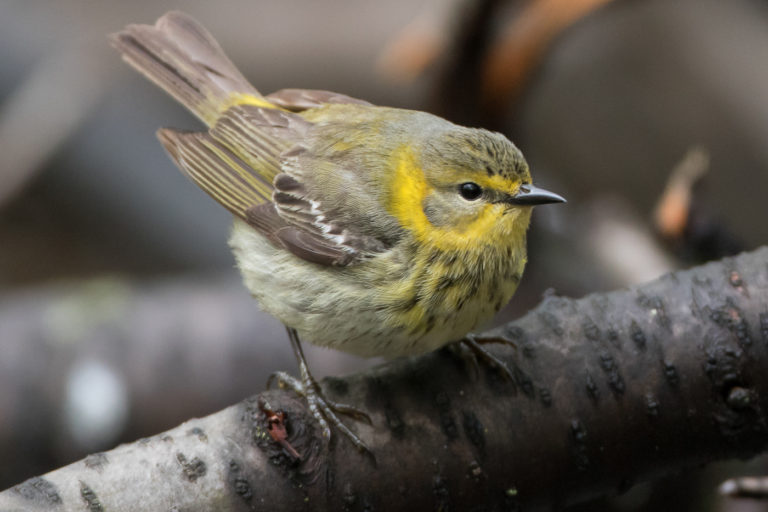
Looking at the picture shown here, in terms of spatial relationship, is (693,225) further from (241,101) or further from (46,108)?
(46,108)

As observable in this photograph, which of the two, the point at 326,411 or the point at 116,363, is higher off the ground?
the point at 326,411

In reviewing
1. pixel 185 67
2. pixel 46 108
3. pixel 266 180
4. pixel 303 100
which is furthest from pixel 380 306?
pixel 46 108

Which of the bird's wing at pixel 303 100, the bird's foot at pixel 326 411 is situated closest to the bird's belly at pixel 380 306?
→ the bird's foot at pixel 326 411

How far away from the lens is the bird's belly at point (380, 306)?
2.90 meters

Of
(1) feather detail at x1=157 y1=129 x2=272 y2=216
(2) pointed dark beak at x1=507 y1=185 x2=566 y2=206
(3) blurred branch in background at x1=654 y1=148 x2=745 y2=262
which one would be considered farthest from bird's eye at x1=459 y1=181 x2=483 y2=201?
(3) blurred branch in background at x1=654 y1=148 x2=745 y2=262

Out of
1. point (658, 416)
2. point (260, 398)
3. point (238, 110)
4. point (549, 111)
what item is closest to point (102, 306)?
point (238, 110)

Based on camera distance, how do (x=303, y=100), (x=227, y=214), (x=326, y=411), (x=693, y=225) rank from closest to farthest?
(x=326, y=411), (x=303, y=100), (x=693, y=225), (x=227, y=214)

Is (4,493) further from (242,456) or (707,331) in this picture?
(707,331)

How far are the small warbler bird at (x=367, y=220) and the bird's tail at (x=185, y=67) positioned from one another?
287 millimetres

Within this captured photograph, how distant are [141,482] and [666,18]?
6.51 meters

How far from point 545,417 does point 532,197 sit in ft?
2.44

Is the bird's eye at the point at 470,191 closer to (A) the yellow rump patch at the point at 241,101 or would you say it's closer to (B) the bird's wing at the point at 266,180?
(B) the bird's wing at the point at 266,180

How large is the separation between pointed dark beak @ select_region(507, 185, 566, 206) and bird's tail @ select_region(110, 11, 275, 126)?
137cm

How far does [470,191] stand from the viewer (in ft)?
10.1
